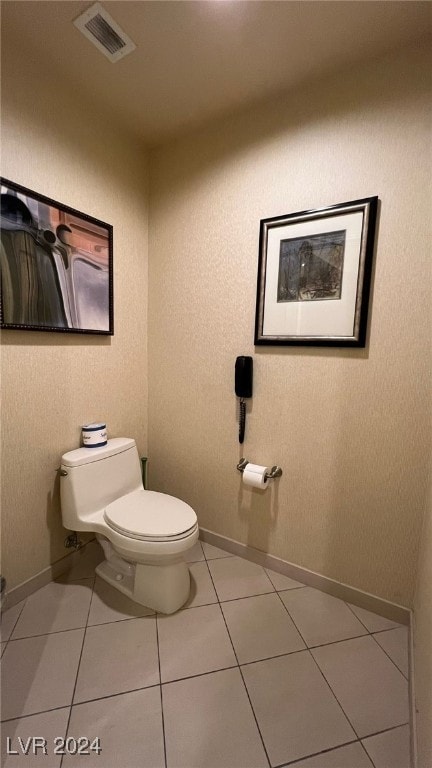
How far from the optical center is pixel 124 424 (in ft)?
5.97

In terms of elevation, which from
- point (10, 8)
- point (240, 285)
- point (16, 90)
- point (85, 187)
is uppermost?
point (10, 8)

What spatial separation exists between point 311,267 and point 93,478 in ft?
4.81

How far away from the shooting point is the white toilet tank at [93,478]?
1382 mm

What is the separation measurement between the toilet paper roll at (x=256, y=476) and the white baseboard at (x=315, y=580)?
47 centimetres

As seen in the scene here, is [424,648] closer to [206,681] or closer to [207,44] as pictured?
[206,681]

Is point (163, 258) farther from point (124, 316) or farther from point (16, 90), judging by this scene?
point (16, 90)

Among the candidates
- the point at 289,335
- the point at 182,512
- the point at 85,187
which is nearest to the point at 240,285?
the point at 289,335

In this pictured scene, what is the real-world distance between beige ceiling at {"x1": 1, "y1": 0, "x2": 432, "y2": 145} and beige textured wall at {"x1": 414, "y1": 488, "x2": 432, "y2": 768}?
1834 millimetres

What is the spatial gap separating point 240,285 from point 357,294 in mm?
585

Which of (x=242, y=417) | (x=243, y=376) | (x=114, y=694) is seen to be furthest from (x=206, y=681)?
(x=243, y=376)

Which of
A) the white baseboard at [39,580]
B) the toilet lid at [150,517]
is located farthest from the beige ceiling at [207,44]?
the white baseboard at [39,580]

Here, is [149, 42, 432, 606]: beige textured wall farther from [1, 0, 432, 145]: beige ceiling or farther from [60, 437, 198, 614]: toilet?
[60, 437, 198, 614]: toilet

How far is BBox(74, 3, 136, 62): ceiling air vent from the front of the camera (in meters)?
1.08

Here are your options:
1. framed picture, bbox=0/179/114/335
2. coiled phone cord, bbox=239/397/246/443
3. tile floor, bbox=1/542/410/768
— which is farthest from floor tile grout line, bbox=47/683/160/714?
framed picture, bbox=0/179/114/335
